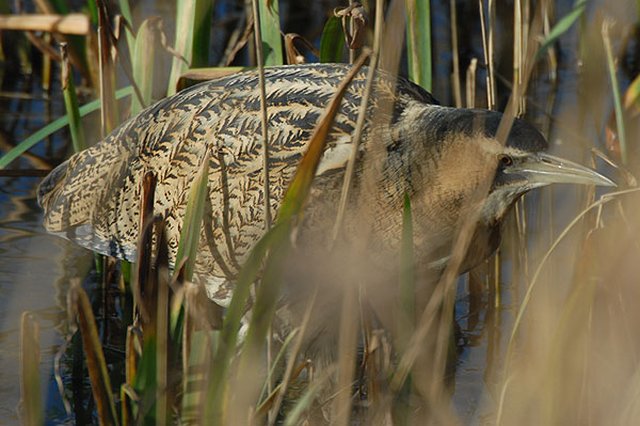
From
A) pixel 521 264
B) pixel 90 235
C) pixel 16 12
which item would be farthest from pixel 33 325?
pixel 16 12

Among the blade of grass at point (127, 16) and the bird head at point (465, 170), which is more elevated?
the blade of grass at point (127, 16)

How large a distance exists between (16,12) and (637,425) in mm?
4062

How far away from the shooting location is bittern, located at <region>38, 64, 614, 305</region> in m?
3.27

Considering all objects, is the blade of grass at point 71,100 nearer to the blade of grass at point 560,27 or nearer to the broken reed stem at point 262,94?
the broken reed stem at point 262,94

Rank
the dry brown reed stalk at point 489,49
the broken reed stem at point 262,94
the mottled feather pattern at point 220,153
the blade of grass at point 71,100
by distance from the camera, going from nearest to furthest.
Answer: the broken reed stem at point 262,94 → the mottled feather pattern at point 220,153 → the dry brown reed stalk at point 489,49 → the blade of grass at point 71,100

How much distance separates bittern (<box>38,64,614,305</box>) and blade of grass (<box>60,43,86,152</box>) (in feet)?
0.34

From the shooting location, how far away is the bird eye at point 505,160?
3.24 metres

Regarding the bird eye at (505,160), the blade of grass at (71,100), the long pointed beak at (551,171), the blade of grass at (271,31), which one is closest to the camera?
the long pointed beak at (551,171)

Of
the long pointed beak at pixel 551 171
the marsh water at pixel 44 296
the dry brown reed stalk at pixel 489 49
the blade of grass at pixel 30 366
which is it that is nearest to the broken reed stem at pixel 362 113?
the blade of grass at pixel 30 366

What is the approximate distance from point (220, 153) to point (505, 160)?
807 millimetres

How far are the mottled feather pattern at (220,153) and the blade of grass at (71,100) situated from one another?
7cm

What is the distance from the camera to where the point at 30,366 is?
243 centimetres

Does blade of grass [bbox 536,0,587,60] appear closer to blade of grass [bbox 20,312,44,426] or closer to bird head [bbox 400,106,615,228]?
bird head [bbox 400,106,615,228]

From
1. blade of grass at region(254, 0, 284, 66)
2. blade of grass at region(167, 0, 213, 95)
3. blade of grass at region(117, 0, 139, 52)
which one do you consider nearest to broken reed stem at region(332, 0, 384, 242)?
blade of grass at region(254, 0, 284, 66)
